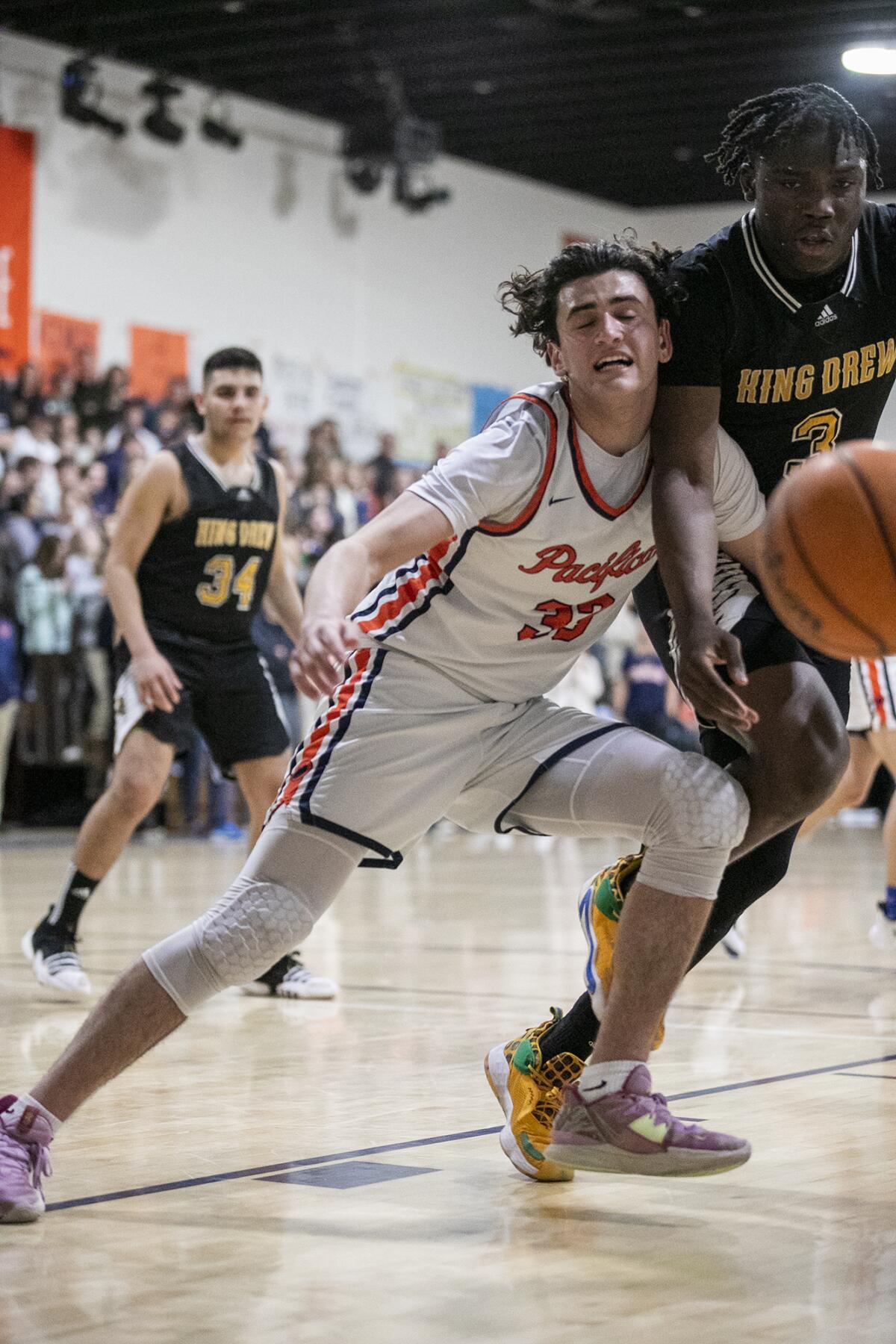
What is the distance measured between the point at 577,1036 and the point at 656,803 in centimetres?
54

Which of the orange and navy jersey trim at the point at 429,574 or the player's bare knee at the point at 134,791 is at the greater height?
the orange and navy jersey trim at the point at 429,574

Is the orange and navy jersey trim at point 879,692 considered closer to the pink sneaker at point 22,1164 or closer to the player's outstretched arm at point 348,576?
the player's outstretched arm at point 348,576

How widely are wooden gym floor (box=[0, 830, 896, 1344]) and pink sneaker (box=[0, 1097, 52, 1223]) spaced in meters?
0.03

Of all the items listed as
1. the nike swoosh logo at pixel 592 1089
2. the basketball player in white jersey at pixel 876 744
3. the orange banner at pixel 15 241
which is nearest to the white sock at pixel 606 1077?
the nike swoosh logo at pixel 592 1089

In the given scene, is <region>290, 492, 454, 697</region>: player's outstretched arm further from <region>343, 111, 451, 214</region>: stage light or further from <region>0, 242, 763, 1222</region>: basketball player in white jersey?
<region>343, 111, 451, 214</region>: stage light

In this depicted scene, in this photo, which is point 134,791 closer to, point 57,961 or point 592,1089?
point 57,961

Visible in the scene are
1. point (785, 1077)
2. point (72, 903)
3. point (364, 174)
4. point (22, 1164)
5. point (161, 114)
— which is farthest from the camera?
point (364, 174)

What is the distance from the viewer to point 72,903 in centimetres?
538

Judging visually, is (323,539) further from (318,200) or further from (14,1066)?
(14,1066)

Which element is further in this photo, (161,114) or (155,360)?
(155,360)

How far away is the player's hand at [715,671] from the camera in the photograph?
2844 millimetres

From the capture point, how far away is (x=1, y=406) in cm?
1311

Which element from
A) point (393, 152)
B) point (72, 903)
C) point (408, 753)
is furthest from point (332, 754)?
point (393, 152)

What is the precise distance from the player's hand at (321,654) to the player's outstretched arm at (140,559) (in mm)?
2626
